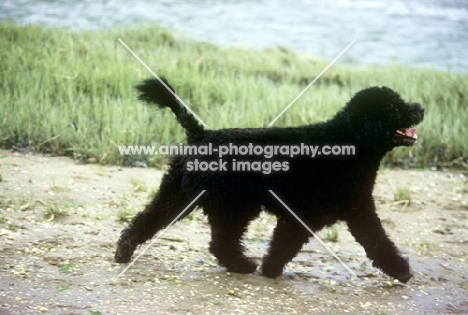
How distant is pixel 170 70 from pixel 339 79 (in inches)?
105

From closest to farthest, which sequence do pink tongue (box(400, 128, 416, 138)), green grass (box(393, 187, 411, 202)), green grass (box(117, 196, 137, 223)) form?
1. pink tongue (box(400, 128, 416, 138))
2. green grass (box(117, 196, 137, 223))
3. green grass (box(393, 187, 411, 202))

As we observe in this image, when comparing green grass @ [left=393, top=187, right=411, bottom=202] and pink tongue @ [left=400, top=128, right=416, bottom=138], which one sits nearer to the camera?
pink tongue @ [left=400, top=128, right=416, bottom=138]

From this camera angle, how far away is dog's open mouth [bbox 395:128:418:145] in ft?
13.5

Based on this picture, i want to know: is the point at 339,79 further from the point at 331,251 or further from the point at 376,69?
the point at 331,251

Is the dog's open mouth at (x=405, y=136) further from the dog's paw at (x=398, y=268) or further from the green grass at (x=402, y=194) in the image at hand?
the green grass at (x=402, y=194)

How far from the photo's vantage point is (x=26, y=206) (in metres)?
5.06

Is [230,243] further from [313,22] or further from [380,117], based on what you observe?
[313,22]

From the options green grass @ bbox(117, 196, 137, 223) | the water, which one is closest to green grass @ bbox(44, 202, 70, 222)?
green grass @ bbox(117, 196, 137, 223)

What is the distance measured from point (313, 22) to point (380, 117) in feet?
15.8

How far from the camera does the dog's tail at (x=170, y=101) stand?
13.0ft

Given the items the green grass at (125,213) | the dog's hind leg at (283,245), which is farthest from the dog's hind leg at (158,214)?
the green grass at (125,213)

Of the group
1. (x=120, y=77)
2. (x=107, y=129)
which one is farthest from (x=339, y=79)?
(x=107, y=129)

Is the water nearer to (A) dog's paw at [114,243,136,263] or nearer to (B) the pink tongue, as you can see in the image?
(B) the pink tongue

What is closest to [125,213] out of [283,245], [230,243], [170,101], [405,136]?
[230,243]
